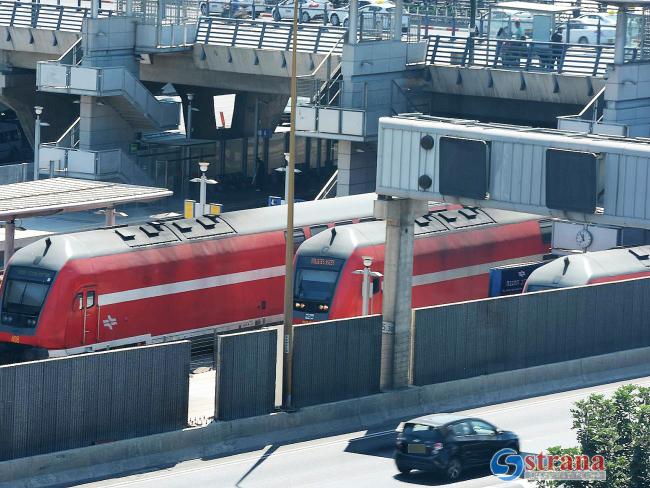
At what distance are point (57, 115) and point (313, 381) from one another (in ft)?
125

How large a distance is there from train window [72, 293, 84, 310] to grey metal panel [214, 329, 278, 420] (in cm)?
542

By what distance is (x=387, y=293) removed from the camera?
109 ft

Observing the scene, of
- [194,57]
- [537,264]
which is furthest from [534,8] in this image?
[537,264]

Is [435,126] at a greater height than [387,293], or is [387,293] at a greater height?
[435,126]

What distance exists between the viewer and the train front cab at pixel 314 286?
37.4m

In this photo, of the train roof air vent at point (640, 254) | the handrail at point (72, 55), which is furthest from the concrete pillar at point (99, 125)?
the train roof air vent at point (640, 254)

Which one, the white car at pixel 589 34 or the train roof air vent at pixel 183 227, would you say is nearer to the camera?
the train roof air vent at pixel 183 227

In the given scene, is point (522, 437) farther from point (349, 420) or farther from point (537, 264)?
point (537, 264)

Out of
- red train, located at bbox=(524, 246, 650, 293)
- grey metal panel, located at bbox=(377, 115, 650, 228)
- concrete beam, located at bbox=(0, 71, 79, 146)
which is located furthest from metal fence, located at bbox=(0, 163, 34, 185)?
grey metal panel, located at bbox=(377, 115, 650, 228)

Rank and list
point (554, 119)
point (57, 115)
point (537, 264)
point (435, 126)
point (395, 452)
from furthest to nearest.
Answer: point (57, 115) < point (554, 119) < point (537, 264) < point (435, 126) < point (395, 452)

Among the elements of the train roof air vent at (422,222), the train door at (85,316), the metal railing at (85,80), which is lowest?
the train door at (85,316)

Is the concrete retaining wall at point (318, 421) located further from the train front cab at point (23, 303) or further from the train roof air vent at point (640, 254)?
the train front cab at point (23, 303)

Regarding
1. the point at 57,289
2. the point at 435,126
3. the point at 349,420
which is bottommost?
the point at 349,420

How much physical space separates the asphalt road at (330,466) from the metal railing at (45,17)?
33923 mm
